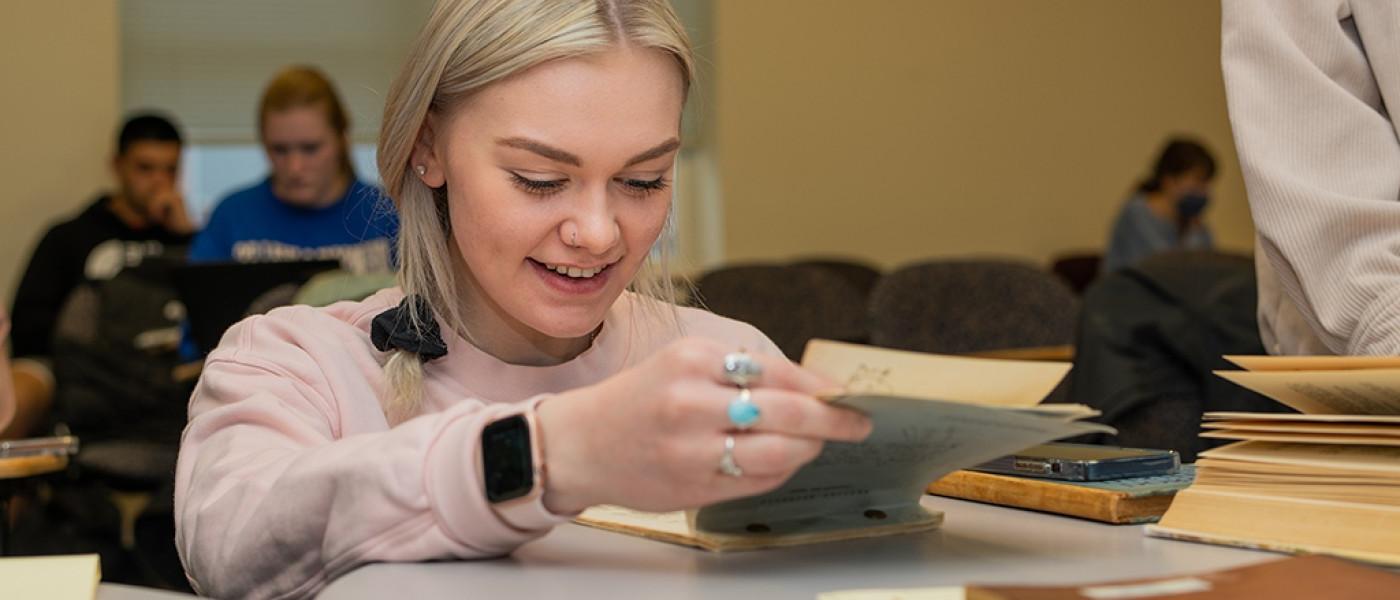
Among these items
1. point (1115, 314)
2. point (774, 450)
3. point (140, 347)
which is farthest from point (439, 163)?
point (140, 347)

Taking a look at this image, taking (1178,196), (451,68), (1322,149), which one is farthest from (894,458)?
(1178,196)

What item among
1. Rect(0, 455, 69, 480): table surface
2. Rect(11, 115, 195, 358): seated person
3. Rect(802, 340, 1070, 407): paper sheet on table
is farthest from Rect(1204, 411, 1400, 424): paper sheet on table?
Rect(11, 115, 195, 358): seated person

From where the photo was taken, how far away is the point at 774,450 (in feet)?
2.62

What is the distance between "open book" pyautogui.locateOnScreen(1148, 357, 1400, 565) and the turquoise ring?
1.09 feet

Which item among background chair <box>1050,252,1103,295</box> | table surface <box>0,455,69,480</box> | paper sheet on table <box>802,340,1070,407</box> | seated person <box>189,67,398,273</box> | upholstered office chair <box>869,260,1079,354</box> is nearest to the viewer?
paper sheet on table <box>802,340,1070,407</box>

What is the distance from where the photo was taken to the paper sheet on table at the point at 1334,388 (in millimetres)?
927

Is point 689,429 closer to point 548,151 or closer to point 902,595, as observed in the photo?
point 902,595

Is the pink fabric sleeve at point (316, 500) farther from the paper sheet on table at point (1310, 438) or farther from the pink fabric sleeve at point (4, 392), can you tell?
the pink fabric sleeve at point (4, 392)

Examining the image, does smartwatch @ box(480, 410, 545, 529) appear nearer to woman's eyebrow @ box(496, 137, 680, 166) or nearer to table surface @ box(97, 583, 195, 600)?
table surface @ box(97, 583, 195, 600)

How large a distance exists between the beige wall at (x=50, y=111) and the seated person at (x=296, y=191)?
5.18ft

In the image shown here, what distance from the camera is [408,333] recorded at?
4.07ft

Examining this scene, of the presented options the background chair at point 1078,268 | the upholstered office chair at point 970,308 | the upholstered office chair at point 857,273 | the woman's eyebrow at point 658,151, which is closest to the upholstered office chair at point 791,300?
the upholstered office chair at point 970,308

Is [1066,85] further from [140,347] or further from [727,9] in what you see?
[140,347]

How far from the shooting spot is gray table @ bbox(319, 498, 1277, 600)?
2.74ft
